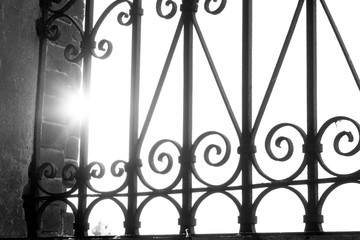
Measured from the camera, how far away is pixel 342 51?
2.24 m

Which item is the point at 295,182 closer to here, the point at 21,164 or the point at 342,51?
the point at 342,51

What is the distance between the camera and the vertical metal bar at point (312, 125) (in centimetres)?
218

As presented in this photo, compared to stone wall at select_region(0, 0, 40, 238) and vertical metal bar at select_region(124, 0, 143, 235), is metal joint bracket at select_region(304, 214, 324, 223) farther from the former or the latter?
stone wall at select_region(0, 0, 40, 238)

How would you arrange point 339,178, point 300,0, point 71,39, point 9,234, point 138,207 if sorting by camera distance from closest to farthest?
point 339,178
point 300,0
point 138,207
point 9,234
point 71,39

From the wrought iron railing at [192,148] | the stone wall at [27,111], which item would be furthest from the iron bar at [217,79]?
the stone wall at [27,111]

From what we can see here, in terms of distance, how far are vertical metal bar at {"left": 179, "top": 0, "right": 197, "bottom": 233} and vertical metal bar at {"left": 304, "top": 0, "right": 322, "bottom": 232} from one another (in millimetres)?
460

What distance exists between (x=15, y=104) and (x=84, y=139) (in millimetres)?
350

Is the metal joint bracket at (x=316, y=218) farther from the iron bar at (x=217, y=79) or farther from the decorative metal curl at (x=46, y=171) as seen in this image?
the decorative metal curl at (x=46, y=171)

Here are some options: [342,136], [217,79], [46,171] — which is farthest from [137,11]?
[342,136]

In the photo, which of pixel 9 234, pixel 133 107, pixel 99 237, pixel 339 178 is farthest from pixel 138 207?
pixel 339 178

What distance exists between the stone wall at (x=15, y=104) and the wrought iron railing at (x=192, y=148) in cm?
7

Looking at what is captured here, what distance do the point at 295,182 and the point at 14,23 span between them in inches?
57.3

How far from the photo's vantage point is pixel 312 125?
2.26 metres

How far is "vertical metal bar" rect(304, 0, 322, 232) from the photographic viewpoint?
218 centimetres
